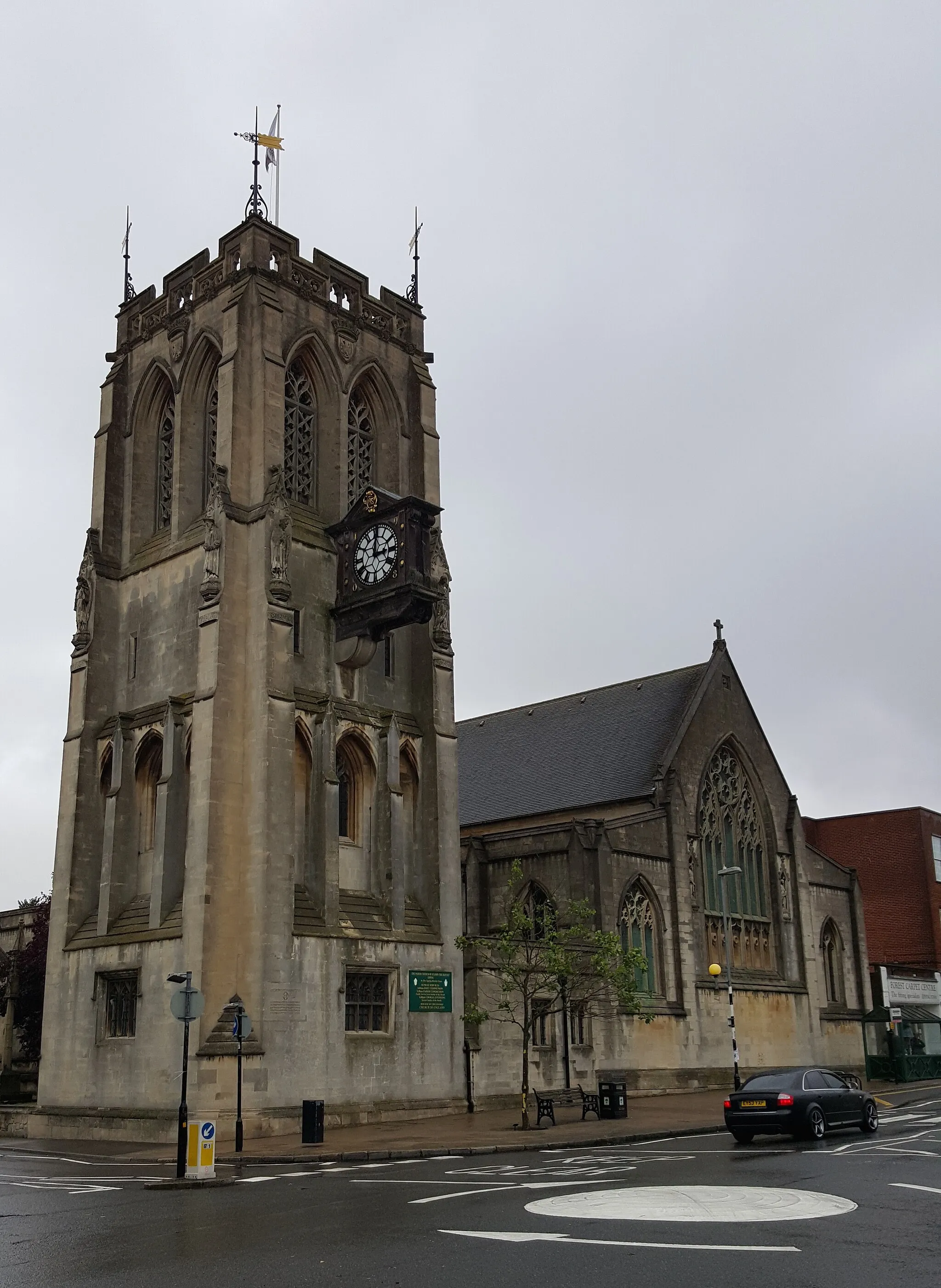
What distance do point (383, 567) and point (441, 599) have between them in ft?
10.2

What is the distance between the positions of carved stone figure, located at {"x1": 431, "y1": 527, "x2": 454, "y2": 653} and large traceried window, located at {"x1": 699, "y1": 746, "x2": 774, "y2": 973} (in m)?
14.5

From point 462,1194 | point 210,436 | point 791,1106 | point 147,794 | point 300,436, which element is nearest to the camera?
point 462,1194

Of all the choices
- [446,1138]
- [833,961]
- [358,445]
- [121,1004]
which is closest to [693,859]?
[833,961]

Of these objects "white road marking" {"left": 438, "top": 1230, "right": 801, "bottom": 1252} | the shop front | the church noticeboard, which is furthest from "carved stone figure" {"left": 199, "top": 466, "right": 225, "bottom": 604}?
the shop front

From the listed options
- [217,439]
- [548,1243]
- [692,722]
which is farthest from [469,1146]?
[692,722]

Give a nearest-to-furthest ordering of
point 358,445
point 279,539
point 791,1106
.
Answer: point 791,1106
point 279,539
point 358,445

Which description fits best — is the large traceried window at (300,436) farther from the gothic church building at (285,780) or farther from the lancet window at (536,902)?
the lancet window at (536,902)

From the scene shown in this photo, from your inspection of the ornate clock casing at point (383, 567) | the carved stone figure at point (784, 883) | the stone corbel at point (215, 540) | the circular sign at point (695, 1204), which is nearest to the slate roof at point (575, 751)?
the carved stone figure at point (784, 883)

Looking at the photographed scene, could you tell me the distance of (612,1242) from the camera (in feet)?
37.6

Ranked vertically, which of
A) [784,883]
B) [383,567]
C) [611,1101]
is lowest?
A: [611,1101]

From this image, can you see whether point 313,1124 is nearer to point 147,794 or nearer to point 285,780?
point 285,780

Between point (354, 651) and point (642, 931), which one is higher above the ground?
point (354, 651)

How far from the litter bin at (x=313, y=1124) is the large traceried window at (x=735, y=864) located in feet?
75.8

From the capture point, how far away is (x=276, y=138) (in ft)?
130
